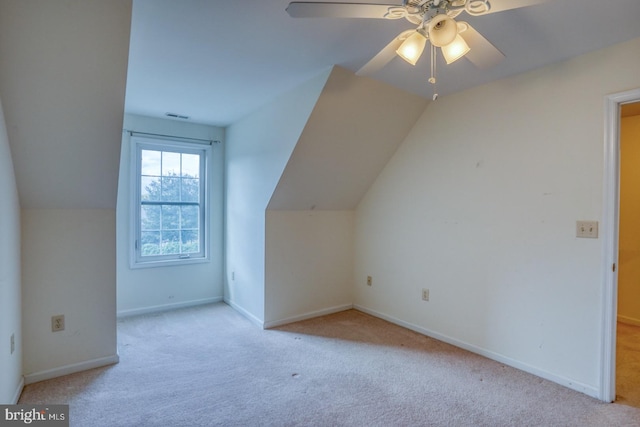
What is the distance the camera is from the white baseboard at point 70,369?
2277 millimetres

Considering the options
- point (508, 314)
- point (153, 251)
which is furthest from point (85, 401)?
point (508, 314)

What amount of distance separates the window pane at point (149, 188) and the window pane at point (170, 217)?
18cm

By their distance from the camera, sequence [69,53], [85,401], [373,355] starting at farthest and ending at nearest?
[373,355], [85,401], [69,53]

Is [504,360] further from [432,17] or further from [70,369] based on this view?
[70,369]

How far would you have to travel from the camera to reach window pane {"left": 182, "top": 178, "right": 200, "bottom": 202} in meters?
4.05

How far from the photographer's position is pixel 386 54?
1.70 m

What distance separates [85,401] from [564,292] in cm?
327

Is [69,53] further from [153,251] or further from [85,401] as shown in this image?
[153,251]

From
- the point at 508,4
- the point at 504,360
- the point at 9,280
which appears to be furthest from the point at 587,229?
the point at 9,280

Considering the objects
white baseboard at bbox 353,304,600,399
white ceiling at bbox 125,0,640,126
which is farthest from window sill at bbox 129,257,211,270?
white baseboard at bbox 353,304,600,399

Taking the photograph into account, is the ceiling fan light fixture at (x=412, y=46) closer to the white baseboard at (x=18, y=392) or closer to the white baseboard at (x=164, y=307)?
the white baseboard at (x=18, y=392)

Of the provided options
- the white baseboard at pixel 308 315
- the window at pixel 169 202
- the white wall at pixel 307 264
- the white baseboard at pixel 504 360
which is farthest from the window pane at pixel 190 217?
the white baseboard at pixel 504 360

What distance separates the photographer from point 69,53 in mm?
1716

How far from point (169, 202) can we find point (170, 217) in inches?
7.2
